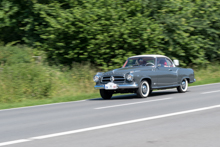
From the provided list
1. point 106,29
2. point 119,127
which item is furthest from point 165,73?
point 119,127

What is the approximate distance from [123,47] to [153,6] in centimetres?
309

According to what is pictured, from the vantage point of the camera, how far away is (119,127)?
728cm

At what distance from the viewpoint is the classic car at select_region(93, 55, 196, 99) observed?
506 inches

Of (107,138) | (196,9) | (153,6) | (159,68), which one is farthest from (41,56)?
(107,138)

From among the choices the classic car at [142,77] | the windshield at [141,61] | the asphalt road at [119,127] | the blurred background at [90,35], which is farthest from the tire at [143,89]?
the blurred background at [90,35]

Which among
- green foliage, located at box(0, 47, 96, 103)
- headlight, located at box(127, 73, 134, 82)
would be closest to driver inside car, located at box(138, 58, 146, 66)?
headlight, located at box(127, 73, 134, 82)

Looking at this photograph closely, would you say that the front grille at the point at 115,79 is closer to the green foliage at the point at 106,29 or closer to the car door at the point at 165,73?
the car door at the point at 165,73

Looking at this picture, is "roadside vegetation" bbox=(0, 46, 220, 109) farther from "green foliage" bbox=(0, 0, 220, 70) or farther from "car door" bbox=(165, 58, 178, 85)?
"car door" bbox=(165, 58, 178, 85)

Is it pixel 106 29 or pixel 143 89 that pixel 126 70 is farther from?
pixel 106 29

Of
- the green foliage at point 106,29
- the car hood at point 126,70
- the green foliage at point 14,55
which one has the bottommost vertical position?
the car hood at point 126,70

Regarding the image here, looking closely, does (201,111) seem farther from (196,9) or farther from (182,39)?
(196,9)

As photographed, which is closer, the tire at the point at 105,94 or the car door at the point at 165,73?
the tire at the point at 105,94

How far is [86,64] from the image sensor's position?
20.4m

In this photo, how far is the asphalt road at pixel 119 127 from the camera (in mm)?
5996
